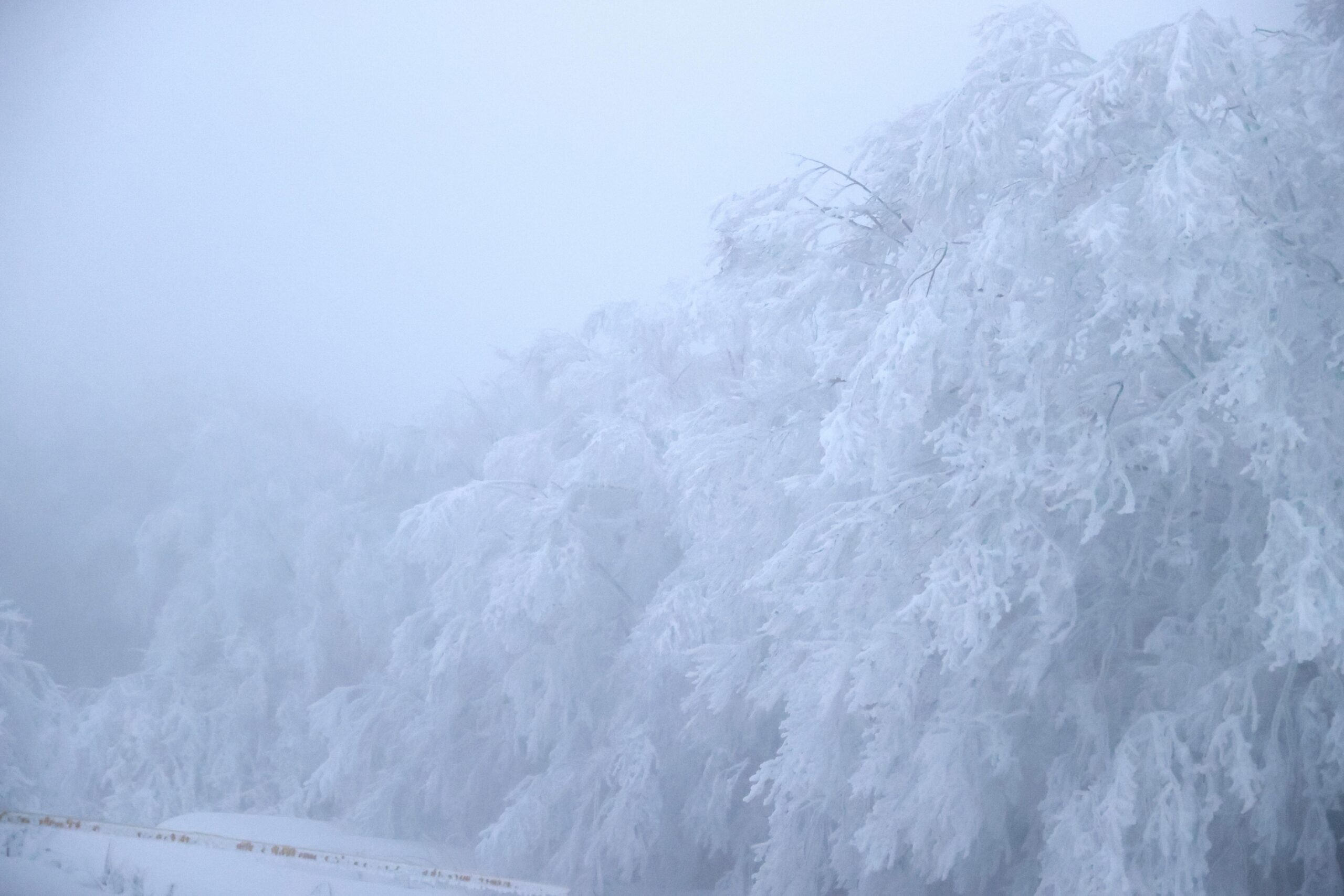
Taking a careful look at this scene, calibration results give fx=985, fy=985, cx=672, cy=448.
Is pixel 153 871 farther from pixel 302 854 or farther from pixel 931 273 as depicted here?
pixel 931 273

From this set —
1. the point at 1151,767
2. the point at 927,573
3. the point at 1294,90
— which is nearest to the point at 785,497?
the point at 927,573

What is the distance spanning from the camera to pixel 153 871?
5.13 metres

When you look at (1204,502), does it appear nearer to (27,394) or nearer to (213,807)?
(213,807)

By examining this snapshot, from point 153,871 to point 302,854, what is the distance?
181cm

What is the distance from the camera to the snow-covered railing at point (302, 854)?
563 cm

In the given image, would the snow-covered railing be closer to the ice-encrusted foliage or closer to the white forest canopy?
the white forest canopy

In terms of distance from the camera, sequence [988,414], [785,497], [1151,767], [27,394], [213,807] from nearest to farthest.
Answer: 1. [1151,767]
2. [988,414]
3. [785,497]
4. [213,807]
5. [27,394]

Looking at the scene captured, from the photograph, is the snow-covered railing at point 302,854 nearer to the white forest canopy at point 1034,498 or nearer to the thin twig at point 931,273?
the white forest canopy at point 1034,498

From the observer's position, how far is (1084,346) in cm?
524

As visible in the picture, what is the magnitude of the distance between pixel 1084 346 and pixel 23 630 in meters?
13.4

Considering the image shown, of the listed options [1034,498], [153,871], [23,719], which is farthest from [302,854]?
[23,719]

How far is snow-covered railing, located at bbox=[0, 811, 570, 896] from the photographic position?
563cm

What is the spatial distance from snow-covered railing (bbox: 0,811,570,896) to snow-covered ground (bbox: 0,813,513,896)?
0.06 m

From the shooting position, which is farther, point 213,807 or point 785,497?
point 213,807
